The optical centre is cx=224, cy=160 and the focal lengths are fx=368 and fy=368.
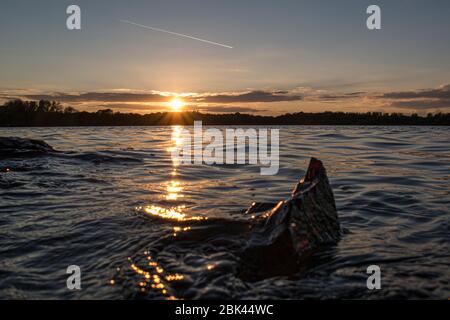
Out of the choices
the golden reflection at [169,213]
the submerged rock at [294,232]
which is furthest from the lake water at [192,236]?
the submerged rock at [294,232]

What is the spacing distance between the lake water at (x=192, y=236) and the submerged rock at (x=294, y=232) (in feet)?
0.56

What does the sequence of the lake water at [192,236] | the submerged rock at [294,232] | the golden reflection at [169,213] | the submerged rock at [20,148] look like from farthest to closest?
the submerged rock at [20,148] → the golden reflection at [169,213] → the submerged rock at [294,232] → the lake water at [192,236]

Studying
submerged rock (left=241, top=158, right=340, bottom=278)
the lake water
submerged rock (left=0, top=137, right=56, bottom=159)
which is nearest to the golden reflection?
the lake water

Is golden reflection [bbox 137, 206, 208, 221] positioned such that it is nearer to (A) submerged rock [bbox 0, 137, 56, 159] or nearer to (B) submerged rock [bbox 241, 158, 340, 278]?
(B) submerged rock [bbox 241, 158, 340, 278]

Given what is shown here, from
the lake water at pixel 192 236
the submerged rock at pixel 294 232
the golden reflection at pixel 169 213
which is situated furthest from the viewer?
the golden reflection at pixel 169 213

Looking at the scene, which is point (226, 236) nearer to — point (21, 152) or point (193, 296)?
point (193, 296)

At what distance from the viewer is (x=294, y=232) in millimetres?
4141

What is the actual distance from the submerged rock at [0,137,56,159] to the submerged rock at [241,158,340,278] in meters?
12.5

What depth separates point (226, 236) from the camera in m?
4.97

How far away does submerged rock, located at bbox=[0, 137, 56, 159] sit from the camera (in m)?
14.1

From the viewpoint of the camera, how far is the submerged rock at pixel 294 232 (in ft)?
13.1

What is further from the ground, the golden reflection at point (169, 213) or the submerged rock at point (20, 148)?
the submerged rock at point (20, 148)

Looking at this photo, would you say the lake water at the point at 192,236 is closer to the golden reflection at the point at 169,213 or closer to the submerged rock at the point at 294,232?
the golden reflection at the point at 169,213
